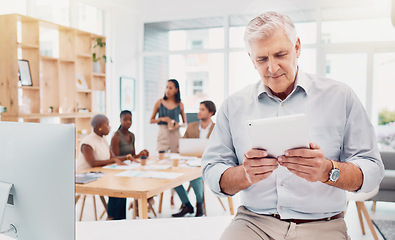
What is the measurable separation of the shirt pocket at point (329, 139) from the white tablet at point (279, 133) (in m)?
0.34

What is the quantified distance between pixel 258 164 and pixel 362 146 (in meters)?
0.49

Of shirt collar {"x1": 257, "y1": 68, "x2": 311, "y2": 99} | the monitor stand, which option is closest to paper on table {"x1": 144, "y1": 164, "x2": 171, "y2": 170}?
Result: shirt collar {"x1": 257, "y1": 68, "x2": 311, "y2": 99}

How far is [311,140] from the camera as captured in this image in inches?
58.2

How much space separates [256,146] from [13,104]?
408cm

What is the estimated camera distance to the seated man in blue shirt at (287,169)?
55.8 inches

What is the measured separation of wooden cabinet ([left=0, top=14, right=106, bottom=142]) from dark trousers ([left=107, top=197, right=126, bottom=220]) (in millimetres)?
2003

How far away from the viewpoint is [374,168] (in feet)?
4.60

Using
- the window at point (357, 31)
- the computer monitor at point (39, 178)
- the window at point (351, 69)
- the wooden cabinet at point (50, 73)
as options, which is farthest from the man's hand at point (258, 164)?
the window at point (357, 31)

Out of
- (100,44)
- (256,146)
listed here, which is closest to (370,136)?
(256,146)

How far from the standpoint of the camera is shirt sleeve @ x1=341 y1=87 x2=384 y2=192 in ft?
4.57

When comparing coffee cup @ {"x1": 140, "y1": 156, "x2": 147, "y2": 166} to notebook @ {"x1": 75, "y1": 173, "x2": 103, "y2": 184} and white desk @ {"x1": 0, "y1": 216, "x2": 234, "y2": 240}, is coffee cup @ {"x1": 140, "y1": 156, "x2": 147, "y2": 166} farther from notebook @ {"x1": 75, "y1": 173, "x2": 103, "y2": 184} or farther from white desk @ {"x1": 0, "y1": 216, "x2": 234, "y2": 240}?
white desk @ {"x1": 0, "y1": 216, "x2": 234, "y2": 240}

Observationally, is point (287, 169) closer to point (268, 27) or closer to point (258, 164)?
point (258, 164)

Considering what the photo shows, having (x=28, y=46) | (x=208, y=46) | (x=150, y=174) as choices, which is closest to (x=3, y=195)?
(x=150, y=174)

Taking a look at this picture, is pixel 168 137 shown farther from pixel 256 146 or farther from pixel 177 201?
pixel 256 146
